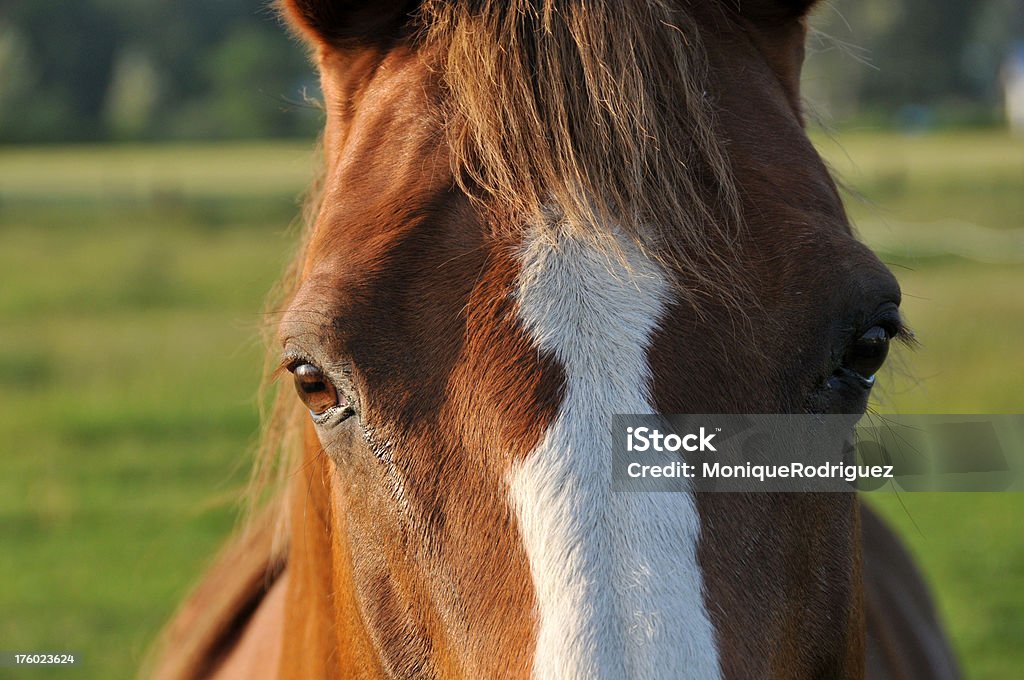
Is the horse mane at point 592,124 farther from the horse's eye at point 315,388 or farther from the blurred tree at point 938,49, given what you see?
the blurred tree at point 938,49

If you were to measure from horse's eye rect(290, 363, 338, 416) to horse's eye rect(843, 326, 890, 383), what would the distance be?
738 millimetres

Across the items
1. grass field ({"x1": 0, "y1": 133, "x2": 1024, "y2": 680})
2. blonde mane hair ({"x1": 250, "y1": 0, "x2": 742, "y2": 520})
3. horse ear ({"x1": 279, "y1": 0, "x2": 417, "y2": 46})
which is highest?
horse ear ({"x1": 279, "y1": 0, "x2": 417, "y2": 46})

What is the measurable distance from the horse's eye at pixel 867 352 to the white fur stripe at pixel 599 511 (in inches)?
11.9

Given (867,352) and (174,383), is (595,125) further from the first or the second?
(174,383)

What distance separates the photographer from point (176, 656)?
9.62ft

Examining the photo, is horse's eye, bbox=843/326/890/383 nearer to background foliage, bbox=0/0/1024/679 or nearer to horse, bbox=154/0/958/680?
horse, bbox=154/0/958/680

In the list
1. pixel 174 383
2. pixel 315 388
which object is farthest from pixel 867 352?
pixel 174 383

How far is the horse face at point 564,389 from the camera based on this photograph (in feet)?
3.92

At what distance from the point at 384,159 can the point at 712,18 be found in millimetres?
572

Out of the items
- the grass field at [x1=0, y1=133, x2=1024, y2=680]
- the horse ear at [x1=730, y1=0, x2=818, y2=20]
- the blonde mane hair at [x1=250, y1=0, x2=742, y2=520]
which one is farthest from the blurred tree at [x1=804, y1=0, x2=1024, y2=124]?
the blonde mane hair at [x1=250, y1=0, x2=742, y2=520]

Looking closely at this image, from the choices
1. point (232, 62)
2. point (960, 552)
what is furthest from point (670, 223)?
point (232, 62)

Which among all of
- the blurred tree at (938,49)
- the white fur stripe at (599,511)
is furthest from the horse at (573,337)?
the blurred tree at (938,49)

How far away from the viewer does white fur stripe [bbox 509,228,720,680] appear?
1139 millimetres

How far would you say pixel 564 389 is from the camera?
1.27m
